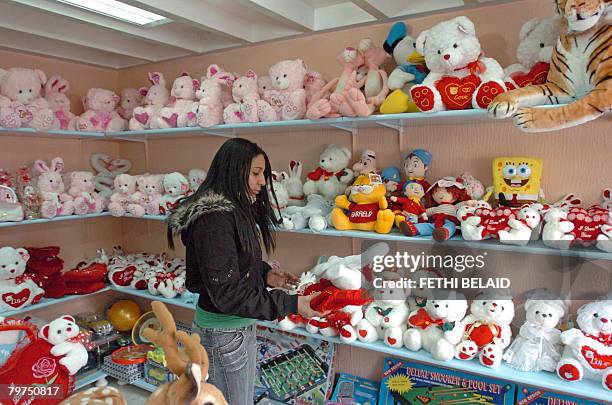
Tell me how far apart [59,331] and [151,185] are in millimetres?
1138

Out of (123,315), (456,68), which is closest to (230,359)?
(456,68)

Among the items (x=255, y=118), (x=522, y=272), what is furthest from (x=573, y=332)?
(x=255, y=118)

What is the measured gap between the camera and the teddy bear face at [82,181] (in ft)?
9.54

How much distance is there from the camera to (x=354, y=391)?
7.92 feet

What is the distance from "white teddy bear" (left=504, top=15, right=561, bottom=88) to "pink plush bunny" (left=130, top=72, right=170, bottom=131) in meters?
2.06

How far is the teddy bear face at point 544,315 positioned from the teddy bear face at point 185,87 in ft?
7.10

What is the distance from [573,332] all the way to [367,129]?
1277 millimetres

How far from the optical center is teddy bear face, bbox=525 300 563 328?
176 cm

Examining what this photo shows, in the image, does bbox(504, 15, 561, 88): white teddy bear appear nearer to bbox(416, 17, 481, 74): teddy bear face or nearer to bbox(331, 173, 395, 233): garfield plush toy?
bbox(416, 17, 481, 74): teddy bear face

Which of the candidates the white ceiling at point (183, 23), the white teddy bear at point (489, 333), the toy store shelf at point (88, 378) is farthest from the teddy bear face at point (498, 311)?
the toy store shelf at point (88, 378)

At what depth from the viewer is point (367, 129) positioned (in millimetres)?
2340

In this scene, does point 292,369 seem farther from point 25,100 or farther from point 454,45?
point 25,100

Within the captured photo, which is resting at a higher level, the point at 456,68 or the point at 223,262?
the point at 456,68

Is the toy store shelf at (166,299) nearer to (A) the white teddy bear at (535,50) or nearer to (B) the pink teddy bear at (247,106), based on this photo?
(B) the pink teddy bear at (247,106)
